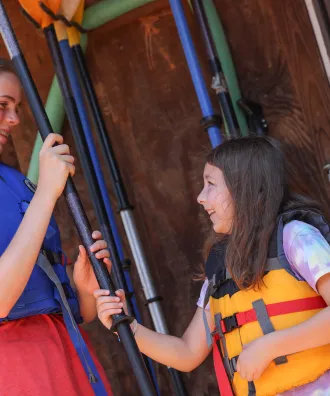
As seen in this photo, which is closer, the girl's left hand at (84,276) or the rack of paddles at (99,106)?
the girl's left hand at (84,276)

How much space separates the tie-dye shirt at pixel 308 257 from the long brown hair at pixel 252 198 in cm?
8

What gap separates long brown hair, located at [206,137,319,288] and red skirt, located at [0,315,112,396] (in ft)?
1.59

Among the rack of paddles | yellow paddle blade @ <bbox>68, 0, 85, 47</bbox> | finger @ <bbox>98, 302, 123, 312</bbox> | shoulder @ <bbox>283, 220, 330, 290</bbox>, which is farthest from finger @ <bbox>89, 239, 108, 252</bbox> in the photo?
yellow paddle blade @ <bbox>68, 0, 85, 47</bbox>

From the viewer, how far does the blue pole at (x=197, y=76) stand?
2656 millimetres

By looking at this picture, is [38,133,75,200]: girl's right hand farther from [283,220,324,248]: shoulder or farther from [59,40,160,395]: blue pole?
[59,40,160,395]: blue pole

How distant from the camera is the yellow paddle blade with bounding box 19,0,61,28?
9.11ft

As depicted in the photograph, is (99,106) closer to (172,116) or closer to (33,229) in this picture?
(172,116)

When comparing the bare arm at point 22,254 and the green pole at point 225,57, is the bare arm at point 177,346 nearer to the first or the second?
the bare arm at point 22,254

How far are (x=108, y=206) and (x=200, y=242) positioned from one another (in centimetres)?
37

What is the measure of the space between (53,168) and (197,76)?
3.13 feet

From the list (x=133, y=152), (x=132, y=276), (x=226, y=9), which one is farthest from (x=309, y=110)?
(x=132, y=276)

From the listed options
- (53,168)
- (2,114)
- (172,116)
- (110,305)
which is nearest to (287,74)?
(172,116)

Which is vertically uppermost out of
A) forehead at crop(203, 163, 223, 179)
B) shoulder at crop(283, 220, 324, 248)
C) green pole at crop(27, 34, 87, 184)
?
green pole at crop(27, 34, 87, 184)

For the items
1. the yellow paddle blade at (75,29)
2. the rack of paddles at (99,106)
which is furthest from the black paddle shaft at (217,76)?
the yellow paddle blade at (75,29)
